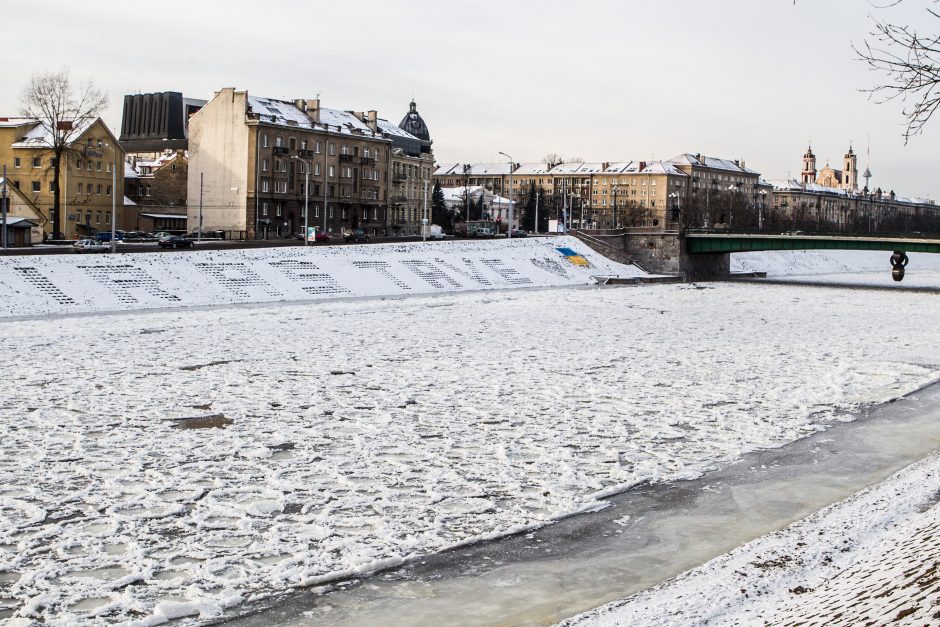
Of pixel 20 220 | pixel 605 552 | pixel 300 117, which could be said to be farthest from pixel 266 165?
pixel 605 552

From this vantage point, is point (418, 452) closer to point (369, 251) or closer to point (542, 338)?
point (542, 338)

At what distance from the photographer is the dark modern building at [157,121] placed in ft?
417

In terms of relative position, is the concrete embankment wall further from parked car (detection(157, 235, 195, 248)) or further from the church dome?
Answer: the church dome

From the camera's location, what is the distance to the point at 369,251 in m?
68.6

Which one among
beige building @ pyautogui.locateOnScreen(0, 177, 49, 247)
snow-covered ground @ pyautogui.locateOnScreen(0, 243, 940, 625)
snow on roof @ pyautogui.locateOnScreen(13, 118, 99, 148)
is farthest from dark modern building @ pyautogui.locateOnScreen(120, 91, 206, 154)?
snow-covered ground @ pyautogui.locateOnScreen(0, 243, 940, 625)

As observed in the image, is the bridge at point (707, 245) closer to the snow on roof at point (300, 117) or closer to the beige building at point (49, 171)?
the snow on roof at point (300, 117)

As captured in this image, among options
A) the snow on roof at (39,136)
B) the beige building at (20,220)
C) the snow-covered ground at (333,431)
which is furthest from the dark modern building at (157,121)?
the snow-covered ground at (333,431)

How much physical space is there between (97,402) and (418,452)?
27.3 ft

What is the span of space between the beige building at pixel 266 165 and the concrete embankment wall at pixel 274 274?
22.1m

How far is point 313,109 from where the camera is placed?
100812mm

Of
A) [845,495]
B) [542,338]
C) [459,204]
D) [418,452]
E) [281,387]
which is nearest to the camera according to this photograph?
[845,495]

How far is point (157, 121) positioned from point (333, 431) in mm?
118972

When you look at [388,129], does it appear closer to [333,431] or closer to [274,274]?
[274,274]

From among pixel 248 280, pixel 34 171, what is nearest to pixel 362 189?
pixel 34 171
